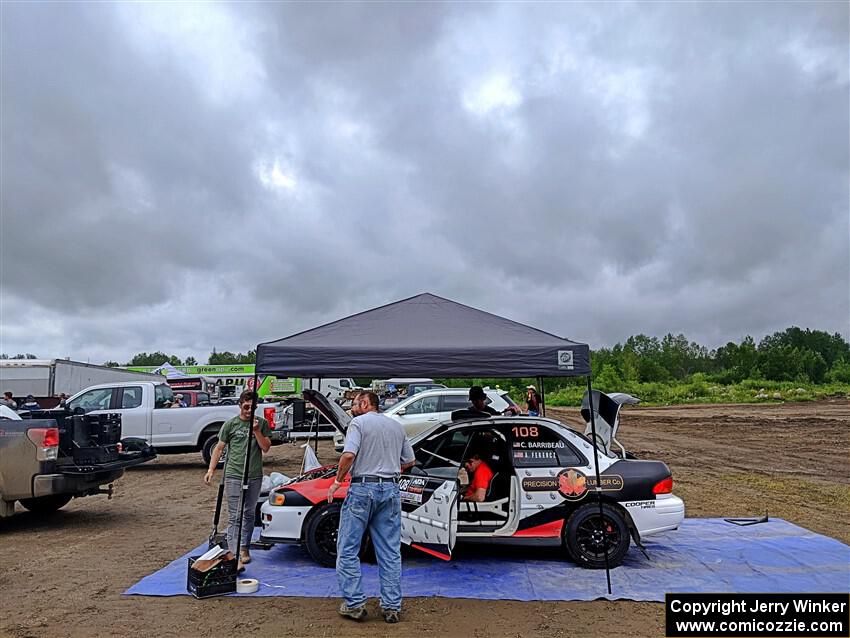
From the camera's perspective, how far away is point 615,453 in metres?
7.29

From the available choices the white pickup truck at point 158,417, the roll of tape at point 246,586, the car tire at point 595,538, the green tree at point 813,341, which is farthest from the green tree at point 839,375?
the roll of tape at point 246,586

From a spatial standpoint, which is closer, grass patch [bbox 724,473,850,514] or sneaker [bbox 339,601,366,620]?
sneaker [bbox 339,601,366,620]

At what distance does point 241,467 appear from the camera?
256 inches

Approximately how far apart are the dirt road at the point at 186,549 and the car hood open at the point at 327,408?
74.4 inches

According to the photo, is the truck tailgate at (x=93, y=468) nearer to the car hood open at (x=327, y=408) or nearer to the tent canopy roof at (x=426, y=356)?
the car hood open at (x=327, y=408)

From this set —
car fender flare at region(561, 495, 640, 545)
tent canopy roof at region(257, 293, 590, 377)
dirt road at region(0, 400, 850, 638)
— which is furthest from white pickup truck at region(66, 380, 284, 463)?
car fender flare at region(561, 495, 640, 545)

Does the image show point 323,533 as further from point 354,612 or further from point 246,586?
point 354,612

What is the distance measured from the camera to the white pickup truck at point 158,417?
1423cm

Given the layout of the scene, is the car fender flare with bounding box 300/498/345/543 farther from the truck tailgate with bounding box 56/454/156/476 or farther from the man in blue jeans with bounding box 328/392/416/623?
the truck tailgate with bounding box 56/454/156/476

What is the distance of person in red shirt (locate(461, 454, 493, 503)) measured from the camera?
22.3 feet

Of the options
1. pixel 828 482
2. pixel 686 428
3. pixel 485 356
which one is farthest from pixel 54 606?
pixel 686 428

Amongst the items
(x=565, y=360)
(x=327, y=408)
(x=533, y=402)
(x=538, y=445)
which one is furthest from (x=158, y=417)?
(x=565, y=360)

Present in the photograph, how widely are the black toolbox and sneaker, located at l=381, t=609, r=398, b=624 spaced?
1551 millimetres

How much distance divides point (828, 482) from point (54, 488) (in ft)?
45.6
